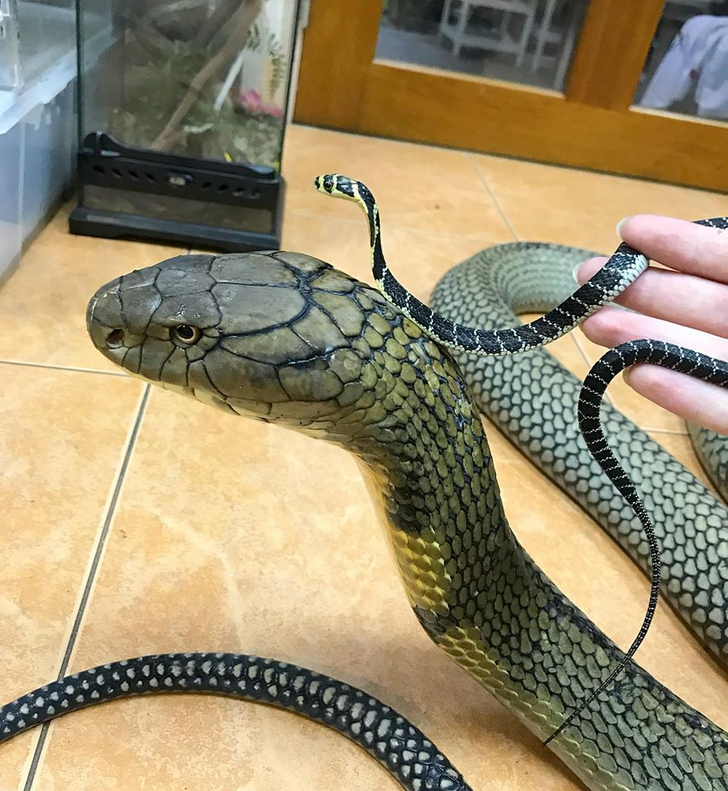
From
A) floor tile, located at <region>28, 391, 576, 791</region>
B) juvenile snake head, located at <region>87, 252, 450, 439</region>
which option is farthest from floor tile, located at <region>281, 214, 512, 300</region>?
juvenile snake head, located at <region>87, 252, 450, 439</region>

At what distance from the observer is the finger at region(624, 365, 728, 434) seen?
87cm

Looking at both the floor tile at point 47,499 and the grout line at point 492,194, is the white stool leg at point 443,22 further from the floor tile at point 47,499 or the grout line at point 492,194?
the floor tile at point 47,499

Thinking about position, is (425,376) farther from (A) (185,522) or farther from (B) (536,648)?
(A) (185,522)

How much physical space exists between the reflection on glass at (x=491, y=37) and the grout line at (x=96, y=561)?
187 centimetres

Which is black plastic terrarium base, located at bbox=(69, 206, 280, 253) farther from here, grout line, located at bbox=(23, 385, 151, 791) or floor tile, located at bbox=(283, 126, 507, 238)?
grout line, located at bbox=(23, 385, 151, 791)

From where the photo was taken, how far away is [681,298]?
3.28 ft

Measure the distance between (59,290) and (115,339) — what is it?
106 centimetres

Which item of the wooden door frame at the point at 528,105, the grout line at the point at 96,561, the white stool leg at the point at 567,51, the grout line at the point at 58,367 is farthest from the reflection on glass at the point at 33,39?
the white stool leg at the point at 567,51

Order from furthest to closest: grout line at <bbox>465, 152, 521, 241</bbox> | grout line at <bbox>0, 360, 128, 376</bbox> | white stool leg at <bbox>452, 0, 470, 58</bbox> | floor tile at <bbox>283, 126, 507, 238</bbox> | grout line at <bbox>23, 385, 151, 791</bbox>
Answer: white stool leg at <bbox>452, 0, 470, 58</bbox>, grout line at <bbox>465, 152, 521, 241</bbox>, floor tile at <bbox>283, 126, 507, 238</bbox>, grout line at <bbox>0, 360, 128, 376</bbox>, grout line at <bbox>23, 385, 151, 791</bbox>

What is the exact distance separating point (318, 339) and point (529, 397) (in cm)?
94

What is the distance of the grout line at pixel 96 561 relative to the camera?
0.88 m

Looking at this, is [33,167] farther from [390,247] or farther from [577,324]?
[577,324]

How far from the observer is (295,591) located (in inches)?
44.4

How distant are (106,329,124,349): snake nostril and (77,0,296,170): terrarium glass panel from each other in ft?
4.36
